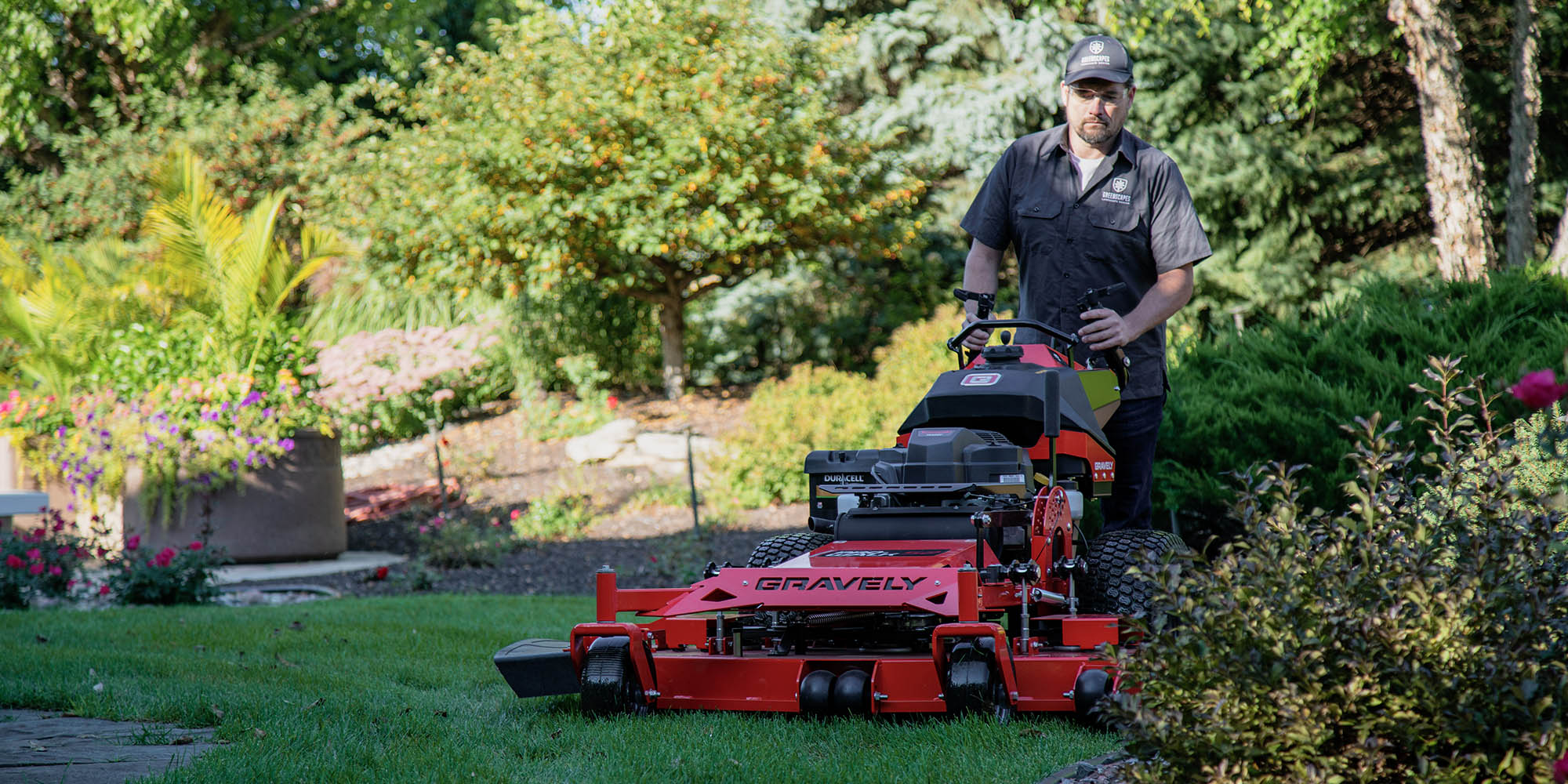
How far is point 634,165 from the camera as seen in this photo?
43.3ft

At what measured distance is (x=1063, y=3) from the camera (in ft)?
44.2

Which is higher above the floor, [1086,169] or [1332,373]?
[1086,169]

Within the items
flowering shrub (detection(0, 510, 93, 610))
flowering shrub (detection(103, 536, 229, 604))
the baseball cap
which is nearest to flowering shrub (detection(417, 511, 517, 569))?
flowering shrub (detection(103, 536, 229, 604))

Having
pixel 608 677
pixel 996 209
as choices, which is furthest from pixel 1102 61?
pixel 608 677

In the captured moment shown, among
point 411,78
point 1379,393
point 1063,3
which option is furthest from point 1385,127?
point 411,78

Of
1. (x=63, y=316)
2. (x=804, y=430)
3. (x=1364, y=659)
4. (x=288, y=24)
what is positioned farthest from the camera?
(x=288, y=24)

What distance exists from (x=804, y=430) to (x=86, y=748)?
7.70m

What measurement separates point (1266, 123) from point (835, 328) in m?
5.36

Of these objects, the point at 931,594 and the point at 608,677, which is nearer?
the point at 931,594

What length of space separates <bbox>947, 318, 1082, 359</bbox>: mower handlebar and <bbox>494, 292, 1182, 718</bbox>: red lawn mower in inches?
0.5

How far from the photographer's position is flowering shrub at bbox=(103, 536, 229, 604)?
7309mm

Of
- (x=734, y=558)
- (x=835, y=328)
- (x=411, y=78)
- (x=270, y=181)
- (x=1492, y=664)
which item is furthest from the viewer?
(x=411, y=78)

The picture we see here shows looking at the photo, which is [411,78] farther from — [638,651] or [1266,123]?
[638,651]

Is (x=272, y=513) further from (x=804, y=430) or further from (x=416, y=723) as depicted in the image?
(x=416, y=723)
